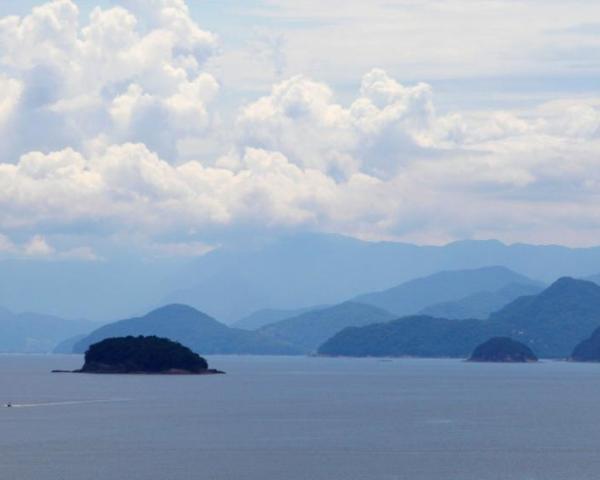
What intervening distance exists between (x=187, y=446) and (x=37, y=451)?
16229mm

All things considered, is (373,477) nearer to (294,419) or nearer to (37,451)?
(37,451)

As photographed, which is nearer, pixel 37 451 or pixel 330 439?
pixel 37 451

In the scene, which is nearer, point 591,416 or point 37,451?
point 37,451

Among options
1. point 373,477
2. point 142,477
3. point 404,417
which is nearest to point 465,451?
point 373,477

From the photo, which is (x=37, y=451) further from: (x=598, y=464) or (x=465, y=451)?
(x=598, y=464)

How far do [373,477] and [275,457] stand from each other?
1820cm

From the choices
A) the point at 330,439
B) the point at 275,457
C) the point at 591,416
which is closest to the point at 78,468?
the point at 275,457

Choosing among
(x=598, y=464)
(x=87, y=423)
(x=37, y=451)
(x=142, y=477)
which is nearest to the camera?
(x=142, y=477)

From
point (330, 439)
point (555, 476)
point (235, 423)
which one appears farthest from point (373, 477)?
point (235, 423)

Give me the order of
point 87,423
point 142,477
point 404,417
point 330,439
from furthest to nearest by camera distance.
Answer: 1. point 404,417
2. point 87,423
3. point 330,439
4. point 142,477

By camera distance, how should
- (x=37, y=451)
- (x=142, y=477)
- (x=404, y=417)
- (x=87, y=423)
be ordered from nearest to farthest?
1. (x=142, y=477)
2. (x=37, y=451)
3. (x=87, y=423)
4. (x=404, y=417)

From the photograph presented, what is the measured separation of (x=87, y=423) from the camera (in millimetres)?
173875

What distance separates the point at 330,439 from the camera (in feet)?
493

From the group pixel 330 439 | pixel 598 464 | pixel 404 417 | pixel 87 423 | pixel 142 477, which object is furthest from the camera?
pixel 404 417
